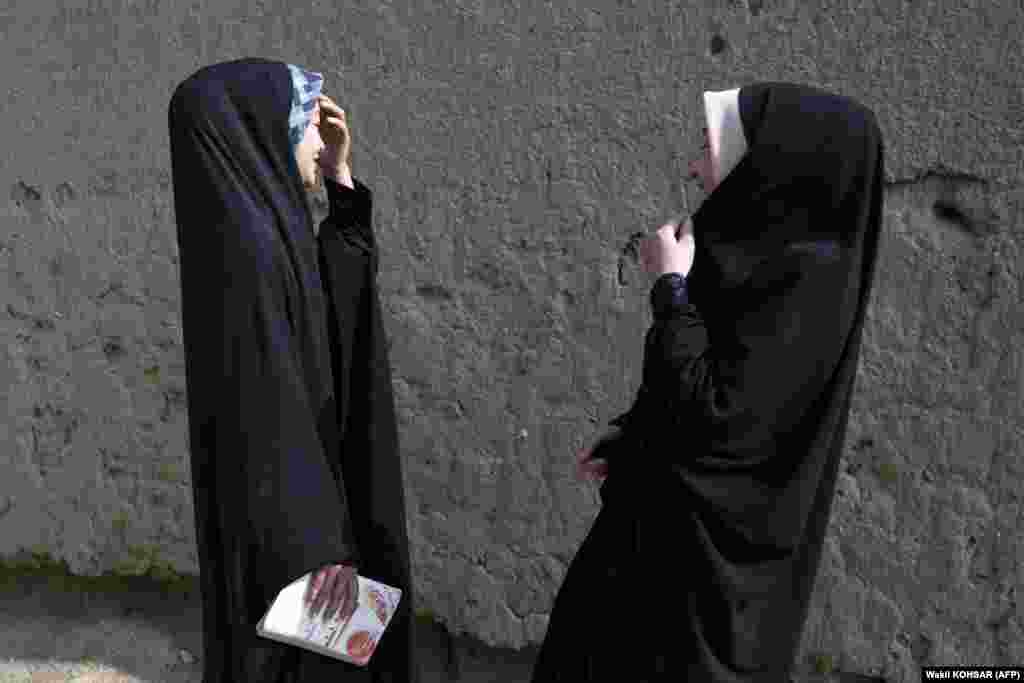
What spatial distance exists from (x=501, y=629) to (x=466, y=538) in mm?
293

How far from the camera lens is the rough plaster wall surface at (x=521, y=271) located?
2408mm

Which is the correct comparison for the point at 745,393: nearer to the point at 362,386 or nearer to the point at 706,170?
the point at 706,170

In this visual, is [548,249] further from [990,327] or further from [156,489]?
[156,489]

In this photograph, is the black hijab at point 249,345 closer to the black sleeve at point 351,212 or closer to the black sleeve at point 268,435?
the black sleeve at point 268,435

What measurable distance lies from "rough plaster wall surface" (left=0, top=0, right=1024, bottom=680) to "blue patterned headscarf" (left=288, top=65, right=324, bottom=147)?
0.96 m

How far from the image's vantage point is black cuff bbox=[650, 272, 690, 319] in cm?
163

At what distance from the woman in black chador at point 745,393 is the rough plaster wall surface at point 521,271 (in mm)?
864

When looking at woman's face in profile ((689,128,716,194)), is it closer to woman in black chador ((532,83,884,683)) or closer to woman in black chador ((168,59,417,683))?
woman in black chador ((532,83,884,683))

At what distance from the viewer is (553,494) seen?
2871 mm

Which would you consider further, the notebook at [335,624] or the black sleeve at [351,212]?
the black sleeve at [351,212]

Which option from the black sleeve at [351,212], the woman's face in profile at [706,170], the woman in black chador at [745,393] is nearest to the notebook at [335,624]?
the woman in black chador at [745,393]

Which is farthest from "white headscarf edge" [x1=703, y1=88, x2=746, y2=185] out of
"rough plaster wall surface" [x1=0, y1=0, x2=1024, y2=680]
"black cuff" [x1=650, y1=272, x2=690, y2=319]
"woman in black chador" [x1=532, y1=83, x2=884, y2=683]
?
"rough plaster wall surface" [x1=0, y1=0, x2=1024, y2=680]

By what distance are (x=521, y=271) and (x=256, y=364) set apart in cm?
122

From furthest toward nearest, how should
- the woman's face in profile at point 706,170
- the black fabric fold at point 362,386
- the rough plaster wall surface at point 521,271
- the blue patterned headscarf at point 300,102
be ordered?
the rough plaster wall surface at point 521,271, the black fabric fold at point 362,386, the blue patterned headscarf at point 300,102, the woman's face in profile at point 706,170
